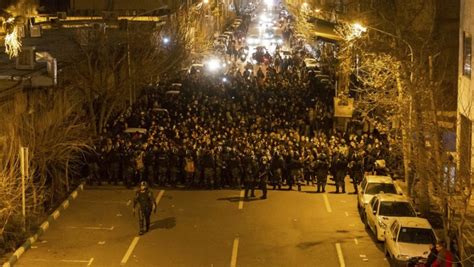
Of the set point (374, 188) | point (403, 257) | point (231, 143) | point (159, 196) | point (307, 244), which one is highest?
point (231, 143)

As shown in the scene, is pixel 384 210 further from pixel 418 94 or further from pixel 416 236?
pixel 418 94

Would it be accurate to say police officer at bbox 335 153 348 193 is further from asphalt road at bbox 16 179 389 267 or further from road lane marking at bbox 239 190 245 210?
road lane marking at bbox 239 190 245 210

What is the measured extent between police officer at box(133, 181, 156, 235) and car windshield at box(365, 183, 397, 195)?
21.0ft

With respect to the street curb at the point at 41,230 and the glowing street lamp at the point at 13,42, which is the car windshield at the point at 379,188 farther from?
the glowing street lamp at the point at 13,42

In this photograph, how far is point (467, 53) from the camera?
87.8ft

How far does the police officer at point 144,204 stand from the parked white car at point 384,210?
5.84 m

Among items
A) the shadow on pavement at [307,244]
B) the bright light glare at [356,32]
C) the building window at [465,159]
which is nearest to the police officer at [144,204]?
the shadow on pavement at [307,244]

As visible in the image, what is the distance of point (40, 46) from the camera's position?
41.2 m

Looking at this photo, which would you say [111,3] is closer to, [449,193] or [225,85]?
[225,85]

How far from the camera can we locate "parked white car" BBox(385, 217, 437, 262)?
20.3m

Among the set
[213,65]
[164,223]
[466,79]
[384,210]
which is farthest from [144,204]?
[213,65]

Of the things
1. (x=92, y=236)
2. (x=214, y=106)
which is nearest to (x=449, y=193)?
(x=92, y=236)

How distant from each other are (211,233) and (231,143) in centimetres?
656

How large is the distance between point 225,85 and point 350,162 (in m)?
15.3
